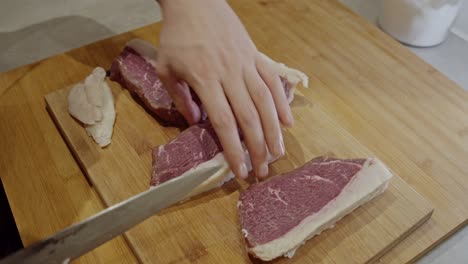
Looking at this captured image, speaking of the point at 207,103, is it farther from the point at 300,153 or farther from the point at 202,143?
the point at 300,153

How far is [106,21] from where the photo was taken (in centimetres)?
207

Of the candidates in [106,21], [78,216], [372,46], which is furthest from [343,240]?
[106,21]

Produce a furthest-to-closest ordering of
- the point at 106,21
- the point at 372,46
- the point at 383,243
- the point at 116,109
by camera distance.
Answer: the point at 106,21 → the point at 372,46 → the point at 116,109 → the point at 383,243

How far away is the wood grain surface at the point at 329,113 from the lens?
4.31 feet

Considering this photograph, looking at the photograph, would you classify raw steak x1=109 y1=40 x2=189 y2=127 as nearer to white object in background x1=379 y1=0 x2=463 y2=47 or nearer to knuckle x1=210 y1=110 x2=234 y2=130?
knuckle x1=210 y1=110 x2=234 y2=130

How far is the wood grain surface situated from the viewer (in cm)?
131

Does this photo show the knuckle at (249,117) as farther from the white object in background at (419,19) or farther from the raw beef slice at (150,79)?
the white object in background at (419,19)

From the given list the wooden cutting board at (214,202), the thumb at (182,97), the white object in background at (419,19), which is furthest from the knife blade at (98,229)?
the white object in background at (419,19)

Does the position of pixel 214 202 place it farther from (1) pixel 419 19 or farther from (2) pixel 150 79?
(1) pixel 419 19

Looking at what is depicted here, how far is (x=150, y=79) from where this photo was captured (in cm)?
152

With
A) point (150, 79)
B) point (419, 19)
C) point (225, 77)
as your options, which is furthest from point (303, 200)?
point (419, 19)

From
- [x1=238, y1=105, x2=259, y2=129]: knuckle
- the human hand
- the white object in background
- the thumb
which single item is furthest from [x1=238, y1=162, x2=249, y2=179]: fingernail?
the white object in background

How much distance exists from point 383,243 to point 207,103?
58 centimetres

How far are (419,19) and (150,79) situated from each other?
1051mm
